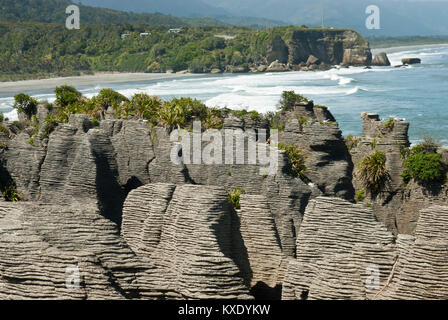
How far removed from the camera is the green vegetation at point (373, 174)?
17719 millimetres

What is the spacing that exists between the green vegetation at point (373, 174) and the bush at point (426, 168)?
100cm

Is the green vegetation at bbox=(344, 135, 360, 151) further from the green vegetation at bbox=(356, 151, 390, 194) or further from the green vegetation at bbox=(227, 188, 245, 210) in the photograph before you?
the green vegetation at bbox=(227, 188, 245, 210)

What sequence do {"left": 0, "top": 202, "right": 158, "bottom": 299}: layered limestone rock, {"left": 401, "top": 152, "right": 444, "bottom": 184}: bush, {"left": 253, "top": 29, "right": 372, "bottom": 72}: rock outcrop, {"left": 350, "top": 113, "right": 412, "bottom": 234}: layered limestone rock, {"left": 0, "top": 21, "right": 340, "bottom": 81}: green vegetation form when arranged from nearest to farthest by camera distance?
{"left": 0, "top": 202, "right": 158, "bottom": 299}: layered limestone rock < {"left": 401, "top": 152, "right": 444, "bottom": 184}: bush < {"left": 350, "top": 113, "right": 412, "bottom": 234}: layered limestone rock < {"left": 0, "top": 21, "right": 340, "bottom": 81}: green vegetation < {"left": 253, "top": 29, "right": 372, "bottom": 72}: rock outcrop

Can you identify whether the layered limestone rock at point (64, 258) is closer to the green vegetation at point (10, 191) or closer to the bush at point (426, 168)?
the green vegetation at point (10, 191)

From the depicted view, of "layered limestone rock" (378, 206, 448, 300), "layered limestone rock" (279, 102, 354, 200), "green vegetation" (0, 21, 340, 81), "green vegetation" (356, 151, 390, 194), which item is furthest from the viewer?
"green vegetation" (0, 21, 340, 81)

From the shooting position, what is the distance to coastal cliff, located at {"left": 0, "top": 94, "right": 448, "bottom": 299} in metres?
8.11

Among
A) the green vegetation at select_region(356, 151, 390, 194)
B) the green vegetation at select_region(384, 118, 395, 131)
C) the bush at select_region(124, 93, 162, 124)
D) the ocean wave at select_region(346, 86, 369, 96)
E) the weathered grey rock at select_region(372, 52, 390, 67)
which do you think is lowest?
the green vegetation at select_region(356, 151, 390, 194)

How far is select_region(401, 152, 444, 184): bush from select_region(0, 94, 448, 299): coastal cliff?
379 cm

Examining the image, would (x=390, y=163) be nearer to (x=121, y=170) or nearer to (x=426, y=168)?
(x=426, y=168)

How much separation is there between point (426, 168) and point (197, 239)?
385 inches

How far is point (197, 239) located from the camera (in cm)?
898

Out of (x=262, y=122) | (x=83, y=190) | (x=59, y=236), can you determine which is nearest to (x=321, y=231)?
(x=59, y=236)

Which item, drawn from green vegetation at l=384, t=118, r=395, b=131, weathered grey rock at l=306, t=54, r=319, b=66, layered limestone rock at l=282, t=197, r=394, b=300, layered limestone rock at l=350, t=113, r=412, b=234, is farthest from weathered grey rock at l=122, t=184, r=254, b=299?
weathered grey rock at l=306, t=54, r=319, b=66

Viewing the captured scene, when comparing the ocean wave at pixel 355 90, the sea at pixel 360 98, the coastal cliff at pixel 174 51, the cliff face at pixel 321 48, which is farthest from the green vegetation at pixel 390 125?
the cliff face at pixel 321 48
